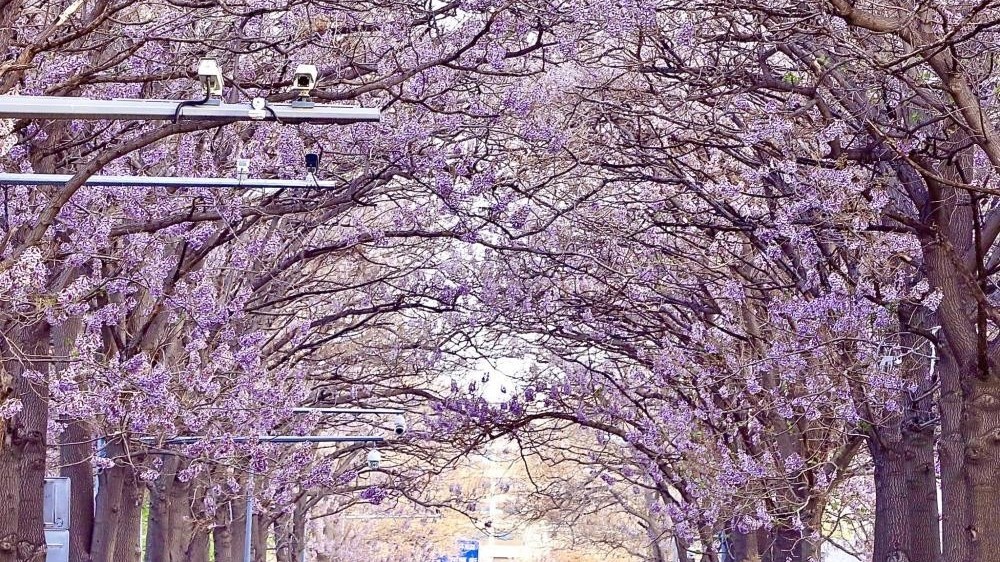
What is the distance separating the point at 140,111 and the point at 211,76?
1.42 ft

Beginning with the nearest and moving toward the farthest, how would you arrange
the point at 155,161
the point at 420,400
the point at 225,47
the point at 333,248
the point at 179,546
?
the point at 225,47, the point at 155,161, the point at 333,248, the point at 179,546, the point at 420,400

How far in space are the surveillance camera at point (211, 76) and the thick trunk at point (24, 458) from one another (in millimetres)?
4859

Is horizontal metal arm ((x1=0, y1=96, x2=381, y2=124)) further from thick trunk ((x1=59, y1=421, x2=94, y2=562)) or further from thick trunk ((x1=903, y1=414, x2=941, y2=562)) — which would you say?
thick trunk ((x1=59, y1=421, x2=94, y2=562))

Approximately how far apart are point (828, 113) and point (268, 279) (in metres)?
7.10

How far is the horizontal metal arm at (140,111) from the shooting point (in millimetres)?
7156

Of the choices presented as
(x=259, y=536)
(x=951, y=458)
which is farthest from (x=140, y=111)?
(x=259, y=536)

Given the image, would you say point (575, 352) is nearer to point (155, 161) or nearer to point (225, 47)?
point (155, 161)

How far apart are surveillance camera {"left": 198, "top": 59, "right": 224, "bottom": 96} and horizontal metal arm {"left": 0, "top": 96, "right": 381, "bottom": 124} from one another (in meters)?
0.13

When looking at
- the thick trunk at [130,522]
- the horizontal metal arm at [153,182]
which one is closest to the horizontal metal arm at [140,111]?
the horizontal metal arm at [153,182]

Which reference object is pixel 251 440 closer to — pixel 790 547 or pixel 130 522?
pixel 130 522

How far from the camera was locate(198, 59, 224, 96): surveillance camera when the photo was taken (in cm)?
750

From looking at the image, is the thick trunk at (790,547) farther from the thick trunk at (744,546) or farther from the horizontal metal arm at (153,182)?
the horizontal metal arm at (153,182)

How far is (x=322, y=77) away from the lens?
42.9 feet

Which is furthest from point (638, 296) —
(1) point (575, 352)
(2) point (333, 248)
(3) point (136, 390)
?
(3) point (136, 390)
